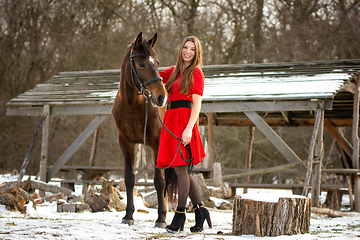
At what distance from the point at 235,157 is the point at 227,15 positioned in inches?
260

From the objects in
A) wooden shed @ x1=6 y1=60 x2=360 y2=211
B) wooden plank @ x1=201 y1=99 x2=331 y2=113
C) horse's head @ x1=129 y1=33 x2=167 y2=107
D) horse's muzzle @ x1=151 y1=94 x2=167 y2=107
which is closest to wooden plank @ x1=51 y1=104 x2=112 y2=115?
wooden shed @ x1=6 y1=60 x2=360 y2=211

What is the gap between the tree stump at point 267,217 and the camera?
3574mm

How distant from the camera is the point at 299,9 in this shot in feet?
55.0

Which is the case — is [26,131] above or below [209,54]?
below

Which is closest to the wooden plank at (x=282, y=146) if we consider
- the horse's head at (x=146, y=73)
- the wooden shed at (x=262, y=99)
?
the wooden shed at (x=262, y=99)

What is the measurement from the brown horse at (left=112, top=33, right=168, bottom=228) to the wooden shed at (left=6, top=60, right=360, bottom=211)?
4.01 metres

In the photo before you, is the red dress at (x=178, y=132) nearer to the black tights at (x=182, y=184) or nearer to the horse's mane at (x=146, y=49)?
the black tights at (x=182, y=184)

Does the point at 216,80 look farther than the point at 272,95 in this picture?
Yes

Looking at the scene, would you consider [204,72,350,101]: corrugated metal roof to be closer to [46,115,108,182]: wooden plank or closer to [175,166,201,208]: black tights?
[46,115,108,182]: wooden plank

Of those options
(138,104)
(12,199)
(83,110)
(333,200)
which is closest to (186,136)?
(138,104)

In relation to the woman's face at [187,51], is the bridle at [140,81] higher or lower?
lower

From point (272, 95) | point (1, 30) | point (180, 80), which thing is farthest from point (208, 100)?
point (1, 30)

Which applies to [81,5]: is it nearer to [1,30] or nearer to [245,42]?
[1,30]

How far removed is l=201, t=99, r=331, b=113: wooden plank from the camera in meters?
→ 7.93
